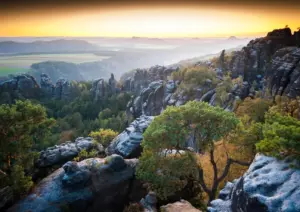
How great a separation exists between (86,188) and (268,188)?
17.9 m

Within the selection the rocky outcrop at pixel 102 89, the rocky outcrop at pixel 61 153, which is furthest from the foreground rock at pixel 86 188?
the rocky outcrop at pixel 102 89

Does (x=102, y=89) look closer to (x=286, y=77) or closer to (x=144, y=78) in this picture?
(x=144, y=78)

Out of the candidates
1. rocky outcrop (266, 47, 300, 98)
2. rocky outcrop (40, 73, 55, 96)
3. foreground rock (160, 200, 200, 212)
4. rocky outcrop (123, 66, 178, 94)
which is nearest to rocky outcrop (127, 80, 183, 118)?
rocky outcrop (123, 66, 178, 94)

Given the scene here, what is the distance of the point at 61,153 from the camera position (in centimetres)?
2923

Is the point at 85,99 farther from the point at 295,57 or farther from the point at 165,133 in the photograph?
the point at 165,133

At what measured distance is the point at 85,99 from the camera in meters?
107

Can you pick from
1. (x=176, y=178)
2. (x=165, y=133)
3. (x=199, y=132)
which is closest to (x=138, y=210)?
(x=176, y=178)

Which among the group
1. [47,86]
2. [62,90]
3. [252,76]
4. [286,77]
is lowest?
[62,90]

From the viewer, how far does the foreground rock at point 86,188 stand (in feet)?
73.3

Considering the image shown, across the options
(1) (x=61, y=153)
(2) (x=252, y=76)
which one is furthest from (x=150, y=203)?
(2) (x=252, y=76)

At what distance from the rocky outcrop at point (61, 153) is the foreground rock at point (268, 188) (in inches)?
848

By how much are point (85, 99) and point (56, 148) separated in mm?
78345

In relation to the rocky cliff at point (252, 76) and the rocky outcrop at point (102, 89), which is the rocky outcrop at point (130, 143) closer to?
the rocky cliff at point (252, 76)

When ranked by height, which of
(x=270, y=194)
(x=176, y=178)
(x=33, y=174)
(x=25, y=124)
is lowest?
(x=33, y=174)
